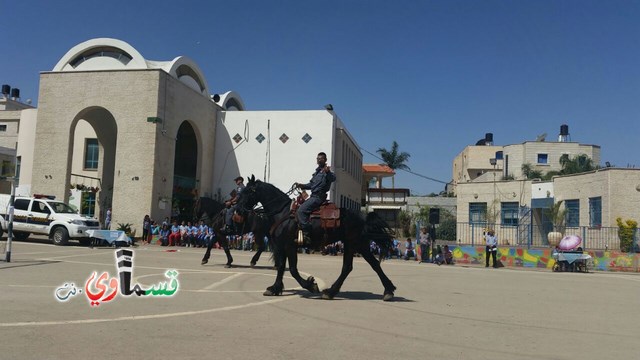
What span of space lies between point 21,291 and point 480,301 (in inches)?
367

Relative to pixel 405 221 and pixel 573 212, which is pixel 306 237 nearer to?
pixel 573 212

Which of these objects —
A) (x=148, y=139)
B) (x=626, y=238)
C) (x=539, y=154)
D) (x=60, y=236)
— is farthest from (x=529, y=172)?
(x=60, y=236)

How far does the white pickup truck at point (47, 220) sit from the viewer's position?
22.2m

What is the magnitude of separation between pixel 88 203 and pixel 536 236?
28.0 m

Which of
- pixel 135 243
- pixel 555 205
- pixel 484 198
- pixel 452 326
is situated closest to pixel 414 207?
pixel 484 198

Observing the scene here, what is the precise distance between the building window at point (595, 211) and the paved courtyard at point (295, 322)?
2273 centimetres

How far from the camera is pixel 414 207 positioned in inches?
2026

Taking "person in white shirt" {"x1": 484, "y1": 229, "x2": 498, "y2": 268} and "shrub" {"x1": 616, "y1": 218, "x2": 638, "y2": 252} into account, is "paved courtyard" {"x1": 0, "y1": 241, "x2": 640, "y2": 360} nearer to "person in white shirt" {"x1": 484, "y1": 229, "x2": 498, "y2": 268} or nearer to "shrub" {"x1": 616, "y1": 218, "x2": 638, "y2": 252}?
"person in white shirt" {"x1": 484, "y1": 229, "x2": 498, "y2": 268}

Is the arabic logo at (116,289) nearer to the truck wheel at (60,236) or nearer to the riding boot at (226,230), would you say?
the riding boot at (226,230)

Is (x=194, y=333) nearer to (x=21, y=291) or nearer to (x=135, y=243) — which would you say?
(x=21, y=291)

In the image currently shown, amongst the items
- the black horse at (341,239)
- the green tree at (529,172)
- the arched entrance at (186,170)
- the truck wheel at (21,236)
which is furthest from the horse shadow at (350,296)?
the green tree at (529,172)

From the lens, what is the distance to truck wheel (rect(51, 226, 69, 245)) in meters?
22.2

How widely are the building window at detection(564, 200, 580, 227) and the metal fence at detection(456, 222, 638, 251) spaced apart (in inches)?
304

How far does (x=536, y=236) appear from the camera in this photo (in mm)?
26297
